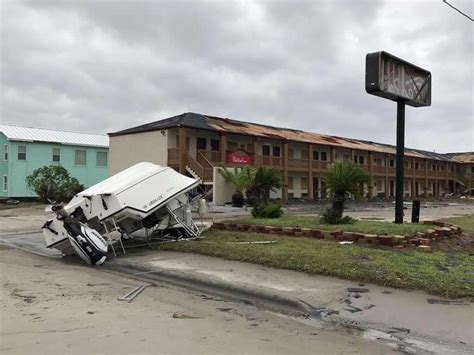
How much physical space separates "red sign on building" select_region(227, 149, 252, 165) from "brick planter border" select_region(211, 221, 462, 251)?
2044 centimetres

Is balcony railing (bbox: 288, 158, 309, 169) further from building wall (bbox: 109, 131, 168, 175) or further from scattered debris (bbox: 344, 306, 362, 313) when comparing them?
scattered debris (bbox: 344, 306, 362, 313)

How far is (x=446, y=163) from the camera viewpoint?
69812 mm

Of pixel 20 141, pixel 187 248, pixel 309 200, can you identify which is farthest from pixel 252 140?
pixel 187 248

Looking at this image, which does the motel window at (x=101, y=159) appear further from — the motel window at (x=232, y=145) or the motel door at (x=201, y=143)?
the motel window at (x=232, y=145)

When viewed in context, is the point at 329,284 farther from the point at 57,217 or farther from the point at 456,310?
the point at 57,217

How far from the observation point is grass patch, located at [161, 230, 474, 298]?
6.87 meters

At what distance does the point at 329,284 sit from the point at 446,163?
2738 inches

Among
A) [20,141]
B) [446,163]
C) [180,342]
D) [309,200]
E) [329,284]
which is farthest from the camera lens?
[446,163]

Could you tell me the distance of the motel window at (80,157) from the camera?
133 ft

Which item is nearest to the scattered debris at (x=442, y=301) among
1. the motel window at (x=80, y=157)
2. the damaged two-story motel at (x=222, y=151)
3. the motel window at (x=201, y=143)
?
the damaged two-story motel at (x=222, y=151)

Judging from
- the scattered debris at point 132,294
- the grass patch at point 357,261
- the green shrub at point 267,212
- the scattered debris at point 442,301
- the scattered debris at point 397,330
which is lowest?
the scattered debris at point 132,294

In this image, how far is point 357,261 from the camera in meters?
8.30

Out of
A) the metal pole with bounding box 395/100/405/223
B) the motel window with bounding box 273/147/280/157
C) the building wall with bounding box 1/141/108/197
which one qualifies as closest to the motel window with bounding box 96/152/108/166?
the building wall with bounding box 1/141/108/197

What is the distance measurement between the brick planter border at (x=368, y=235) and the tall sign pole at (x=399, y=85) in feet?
Result: 5.00
